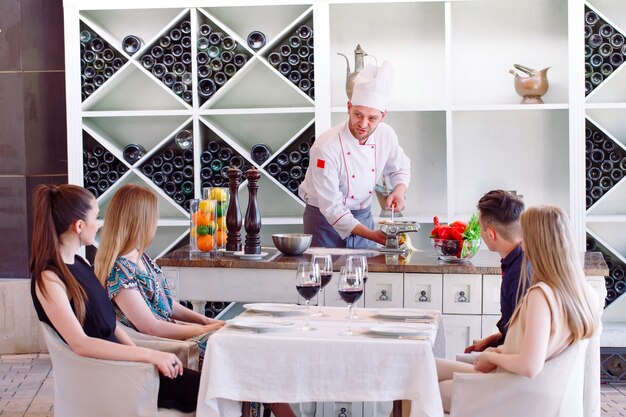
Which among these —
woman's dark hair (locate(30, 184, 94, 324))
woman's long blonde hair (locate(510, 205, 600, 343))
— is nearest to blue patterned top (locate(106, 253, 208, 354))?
woman's dark hair (locate(30, 184, 94, 324))

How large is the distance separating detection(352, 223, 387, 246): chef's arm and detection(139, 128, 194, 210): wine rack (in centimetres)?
142

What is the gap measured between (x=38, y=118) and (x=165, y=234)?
3.53ft

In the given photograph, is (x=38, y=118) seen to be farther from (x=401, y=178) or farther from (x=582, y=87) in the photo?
(x=582, y=87)

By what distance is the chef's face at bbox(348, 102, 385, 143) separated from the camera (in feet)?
14.5

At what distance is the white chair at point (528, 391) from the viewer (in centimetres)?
244

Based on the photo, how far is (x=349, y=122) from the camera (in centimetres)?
461

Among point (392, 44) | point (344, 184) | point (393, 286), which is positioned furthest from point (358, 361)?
point (392, 44)

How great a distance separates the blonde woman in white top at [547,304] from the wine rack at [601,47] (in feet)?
9.42

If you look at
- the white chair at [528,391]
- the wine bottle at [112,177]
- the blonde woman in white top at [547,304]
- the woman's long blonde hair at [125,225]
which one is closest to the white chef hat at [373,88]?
the woman's long blonde hair at [125,225]

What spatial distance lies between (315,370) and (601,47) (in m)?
Answer: 3.32

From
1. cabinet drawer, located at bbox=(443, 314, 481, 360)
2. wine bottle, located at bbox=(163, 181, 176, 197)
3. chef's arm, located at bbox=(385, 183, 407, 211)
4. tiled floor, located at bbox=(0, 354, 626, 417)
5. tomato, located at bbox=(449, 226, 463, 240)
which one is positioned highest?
wine bottle, located at bbox=(163, 181, 176, 197)

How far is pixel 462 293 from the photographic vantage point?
3.57 meters

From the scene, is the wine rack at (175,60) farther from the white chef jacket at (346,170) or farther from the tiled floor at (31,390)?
the tiled floor at (31,390)

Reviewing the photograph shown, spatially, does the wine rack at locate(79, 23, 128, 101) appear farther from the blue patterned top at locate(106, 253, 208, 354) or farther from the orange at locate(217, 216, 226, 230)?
the blue patterned top at locate(106, 253, 208, 354)
